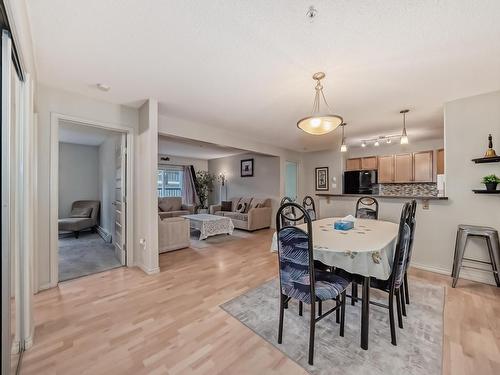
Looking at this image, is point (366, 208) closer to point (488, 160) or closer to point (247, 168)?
point (488, 160)

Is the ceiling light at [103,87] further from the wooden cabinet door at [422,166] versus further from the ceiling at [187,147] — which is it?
the wooden cabinet door at [422,166]

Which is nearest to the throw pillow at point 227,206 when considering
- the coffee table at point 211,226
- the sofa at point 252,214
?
the sofa at point 252,214

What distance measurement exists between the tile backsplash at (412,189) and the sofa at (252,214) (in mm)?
3262

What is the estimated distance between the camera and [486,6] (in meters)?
1.44

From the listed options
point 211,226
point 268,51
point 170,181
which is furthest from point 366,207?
point 170,181

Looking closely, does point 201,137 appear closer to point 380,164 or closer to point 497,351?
point 497,351

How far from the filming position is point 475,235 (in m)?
2.72

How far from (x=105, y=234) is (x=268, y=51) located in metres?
5.27

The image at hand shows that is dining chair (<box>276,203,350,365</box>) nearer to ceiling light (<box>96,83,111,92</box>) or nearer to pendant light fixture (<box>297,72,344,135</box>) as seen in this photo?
pendant light fixture (<box>297,72,344,135</box>)

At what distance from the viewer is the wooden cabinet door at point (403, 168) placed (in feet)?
18.1

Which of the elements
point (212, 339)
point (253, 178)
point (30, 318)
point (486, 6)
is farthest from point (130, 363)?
point (253, 178)

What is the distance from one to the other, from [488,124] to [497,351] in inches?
104

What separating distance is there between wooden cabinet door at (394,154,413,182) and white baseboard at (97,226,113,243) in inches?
276

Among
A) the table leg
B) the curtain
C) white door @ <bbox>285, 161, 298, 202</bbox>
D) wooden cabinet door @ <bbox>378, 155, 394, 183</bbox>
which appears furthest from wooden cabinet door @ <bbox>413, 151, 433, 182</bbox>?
the curtain
